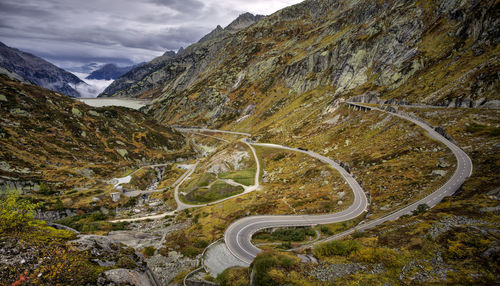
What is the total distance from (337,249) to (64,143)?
106 metres

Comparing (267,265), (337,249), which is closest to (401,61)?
(337,249)

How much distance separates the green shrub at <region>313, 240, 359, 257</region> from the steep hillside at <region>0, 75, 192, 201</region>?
7399 cm

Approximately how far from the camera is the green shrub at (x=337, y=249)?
21.4m

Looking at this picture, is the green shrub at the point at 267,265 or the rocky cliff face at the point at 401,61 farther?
the rocky cliff face at the point at 401,61

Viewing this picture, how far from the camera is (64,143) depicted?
86125 mm

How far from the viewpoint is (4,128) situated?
74.9 m

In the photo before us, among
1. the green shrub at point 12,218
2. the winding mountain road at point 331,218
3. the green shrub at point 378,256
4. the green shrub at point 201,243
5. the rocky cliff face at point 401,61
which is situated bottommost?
the green shrub at point 201,243

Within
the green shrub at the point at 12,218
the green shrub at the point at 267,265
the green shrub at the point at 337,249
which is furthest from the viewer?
the green shrub at the point at 337,249

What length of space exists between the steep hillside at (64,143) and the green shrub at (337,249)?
73988mm

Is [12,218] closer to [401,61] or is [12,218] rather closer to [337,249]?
[337,249]

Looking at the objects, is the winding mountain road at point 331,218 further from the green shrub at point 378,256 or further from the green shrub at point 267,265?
the green shrub at point 378,256

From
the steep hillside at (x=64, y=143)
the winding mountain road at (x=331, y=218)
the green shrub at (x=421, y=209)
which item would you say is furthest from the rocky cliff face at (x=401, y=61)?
the steep hillside at (x=64, y=143)

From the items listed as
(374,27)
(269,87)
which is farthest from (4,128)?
(374,27)

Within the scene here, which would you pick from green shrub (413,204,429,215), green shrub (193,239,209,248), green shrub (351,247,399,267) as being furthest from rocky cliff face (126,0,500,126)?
green shrub (193,239,209,248)
